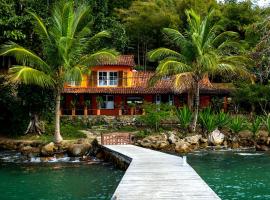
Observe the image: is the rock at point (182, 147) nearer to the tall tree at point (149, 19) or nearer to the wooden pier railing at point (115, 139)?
the wooden pier railing at point (115, 139)

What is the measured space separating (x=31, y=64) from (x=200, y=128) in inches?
502

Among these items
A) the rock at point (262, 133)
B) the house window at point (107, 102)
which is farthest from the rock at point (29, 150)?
the rock at point (262, 133)

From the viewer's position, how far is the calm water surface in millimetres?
16719

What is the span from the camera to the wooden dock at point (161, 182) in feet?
40.6

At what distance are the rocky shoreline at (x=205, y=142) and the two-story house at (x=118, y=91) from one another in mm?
9040

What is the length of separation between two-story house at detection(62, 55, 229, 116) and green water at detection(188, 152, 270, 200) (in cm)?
1381

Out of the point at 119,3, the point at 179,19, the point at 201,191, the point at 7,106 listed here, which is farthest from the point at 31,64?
the point at 119,3

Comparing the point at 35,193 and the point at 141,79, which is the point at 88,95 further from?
the point at 35,193

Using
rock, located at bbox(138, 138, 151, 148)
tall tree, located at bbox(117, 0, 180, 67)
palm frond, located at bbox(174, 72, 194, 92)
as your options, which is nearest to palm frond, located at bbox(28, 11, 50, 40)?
rock, located at bbox(138, 138, 151, 148)

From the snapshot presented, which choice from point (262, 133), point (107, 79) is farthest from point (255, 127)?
point (107, 79)

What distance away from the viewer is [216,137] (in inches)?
1262

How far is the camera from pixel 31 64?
29000 mm

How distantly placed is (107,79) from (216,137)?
13.5 m

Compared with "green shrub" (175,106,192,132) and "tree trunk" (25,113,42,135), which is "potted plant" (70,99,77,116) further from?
"green shrub" (175,106,192,132)
